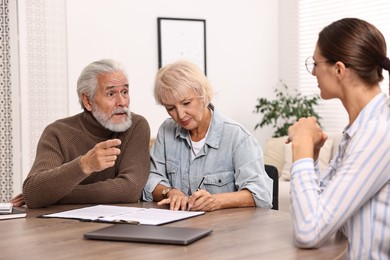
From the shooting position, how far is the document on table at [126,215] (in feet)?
7.04

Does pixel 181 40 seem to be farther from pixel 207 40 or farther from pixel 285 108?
pixel 285 108

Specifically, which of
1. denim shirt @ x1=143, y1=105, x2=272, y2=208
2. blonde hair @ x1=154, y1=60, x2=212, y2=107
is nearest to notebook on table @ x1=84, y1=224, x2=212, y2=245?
denim shirt @ x1=143, y1=105, x2=272, y2=208

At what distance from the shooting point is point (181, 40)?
21.0ft

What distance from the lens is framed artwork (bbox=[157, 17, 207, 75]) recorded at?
6270 mm

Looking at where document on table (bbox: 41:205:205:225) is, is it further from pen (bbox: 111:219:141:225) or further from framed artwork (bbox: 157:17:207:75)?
framed artwork (bbox: 157:17:207:75)

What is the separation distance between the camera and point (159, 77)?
2.73 metres

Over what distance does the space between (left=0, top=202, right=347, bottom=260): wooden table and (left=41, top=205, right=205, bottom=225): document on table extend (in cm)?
4

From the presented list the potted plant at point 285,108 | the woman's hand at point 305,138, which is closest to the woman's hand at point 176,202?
the woman's hand at point 305,138

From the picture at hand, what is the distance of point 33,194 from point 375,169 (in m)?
1.44

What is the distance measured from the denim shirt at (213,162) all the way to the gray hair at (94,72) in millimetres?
377

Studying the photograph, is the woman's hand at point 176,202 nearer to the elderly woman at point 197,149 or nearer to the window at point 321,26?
the elderly woman at point 197,149

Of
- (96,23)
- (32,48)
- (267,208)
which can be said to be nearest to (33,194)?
(267,208)

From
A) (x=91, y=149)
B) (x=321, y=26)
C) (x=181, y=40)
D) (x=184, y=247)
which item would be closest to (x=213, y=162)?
(x=91, y=149)

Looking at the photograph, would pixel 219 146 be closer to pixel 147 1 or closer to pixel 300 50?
pixel 147 1
